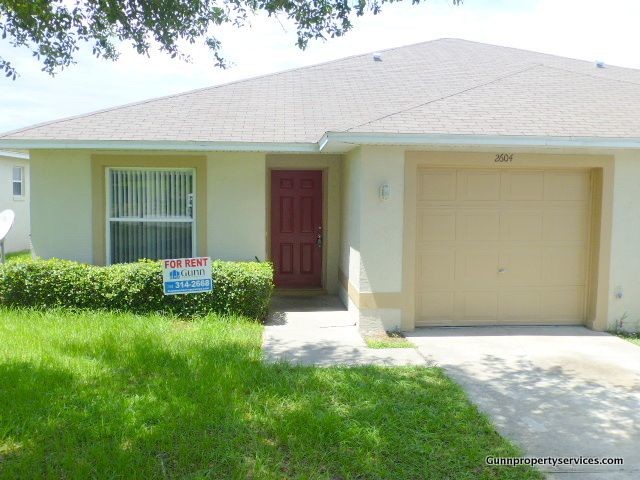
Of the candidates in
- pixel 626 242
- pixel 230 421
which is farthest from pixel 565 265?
pixel 230 421

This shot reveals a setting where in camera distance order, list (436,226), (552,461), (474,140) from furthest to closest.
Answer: (436,226) < (474,140) < (552,461)

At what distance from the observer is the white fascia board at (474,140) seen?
292 inches

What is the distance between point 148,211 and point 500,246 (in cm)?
558

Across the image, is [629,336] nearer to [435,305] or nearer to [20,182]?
[435,305]

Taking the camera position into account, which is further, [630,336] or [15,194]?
[15,194]

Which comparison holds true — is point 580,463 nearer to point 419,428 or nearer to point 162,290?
point 419,428

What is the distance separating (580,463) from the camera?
14.1ft

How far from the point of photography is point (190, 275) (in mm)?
8008

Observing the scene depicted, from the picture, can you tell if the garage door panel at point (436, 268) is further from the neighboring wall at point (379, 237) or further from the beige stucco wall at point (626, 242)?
the beige stucco wall at point (626, 242)

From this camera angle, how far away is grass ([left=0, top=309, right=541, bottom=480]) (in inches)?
163

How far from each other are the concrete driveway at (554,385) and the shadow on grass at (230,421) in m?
0.35

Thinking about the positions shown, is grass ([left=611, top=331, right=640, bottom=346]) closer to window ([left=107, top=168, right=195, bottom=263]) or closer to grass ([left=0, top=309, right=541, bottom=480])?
grass ([left=0, top=309, right=541, bottom=480])

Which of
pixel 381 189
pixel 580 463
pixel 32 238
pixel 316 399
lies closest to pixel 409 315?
pixel 381 189

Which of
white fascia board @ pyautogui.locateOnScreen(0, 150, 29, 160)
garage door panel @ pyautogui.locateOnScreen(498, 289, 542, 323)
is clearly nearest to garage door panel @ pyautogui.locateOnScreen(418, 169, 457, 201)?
garage door panel @ pyautogui.locateOnScreen(498, 289, 542, 323)
